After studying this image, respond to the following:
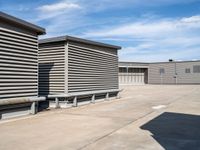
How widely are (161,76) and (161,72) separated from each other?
27.4 inches

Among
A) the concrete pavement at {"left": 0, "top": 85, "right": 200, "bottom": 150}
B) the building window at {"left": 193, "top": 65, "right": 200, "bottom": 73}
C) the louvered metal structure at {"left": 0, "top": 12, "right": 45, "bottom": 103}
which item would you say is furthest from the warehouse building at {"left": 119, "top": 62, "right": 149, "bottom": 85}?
the concrete pavement at {"left": 0, "top": 85, "right": 200, "bottom": 150}

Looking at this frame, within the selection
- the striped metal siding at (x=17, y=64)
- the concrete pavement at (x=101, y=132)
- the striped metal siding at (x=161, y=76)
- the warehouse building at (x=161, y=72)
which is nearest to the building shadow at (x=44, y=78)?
the striped metal siding at (x=17, y=64)

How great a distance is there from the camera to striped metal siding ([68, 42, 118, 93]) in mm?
13891

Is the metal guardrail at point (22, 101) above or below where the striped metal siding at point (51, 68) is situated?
below

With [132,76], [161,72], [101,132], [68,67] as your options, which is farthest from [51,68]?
[161,72]

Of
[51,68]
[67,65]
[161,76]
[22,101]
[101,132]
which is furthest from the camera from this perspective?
[161,76]

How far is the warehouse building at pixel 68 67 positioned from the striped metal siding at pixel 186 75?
32.8 meters

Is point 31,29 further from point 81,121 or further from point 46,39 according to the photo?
point 81,121

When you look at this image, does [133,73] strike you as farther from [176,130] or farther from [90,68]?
[176,130]

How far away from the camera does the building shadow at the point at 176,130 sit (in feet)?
20.9

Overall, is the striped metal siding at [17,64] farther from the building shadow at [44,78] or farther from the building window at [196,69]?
the building window at [196,69]

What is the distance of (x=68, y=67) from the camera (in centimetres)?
1346

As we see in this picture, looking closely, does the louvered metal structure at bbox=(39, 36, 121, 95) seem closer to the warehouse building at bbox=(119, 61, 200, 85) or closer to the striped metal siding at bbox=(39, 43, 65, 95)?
the striped metal siding at bbox=(39, 43, 65, 95)

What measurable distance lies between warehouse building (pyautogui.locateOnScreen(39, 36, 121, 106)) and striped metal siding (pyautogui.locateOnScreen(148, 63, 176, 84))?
33.5 meters
